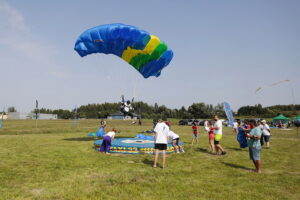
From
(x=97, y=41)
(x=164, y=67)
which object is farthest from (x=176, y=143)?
(x=97, y=41)

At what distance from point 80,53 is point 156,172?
8458 mm

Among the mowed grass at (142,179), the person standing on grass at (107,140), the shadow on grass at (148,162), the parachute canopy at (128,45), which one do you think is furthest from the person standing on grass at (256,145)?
the parachute canopy at (128,45)

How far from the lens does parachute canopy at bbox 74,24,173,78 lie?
11.6 metres

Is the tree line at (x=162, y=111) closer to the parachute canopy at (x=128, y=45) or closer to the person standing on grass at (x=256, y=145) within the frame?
the parachute canopy at (x=128, y=45)

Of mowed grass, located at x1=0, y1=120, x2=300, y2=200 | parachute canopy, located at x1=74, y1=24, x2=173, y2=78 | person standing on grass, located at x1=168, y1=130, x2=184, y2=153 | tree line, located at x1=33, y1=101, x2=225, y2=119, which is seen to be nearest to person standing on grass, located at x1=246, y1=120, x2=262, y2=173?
mowed grass, located at x1=0, y1=120, x2=300, y2=200

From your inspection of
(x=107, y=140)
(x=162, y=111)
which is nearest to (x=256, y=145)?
(x=107, y=140)

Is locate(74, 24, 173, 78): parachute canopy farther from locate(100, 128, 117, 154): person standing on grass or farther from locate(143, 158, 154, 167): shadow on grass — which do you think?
locate(143, 158, 154, 167): shadow on grass

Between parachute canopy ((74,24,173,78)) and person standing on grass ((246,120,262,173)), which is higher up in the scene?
parachute canopy ((74,24,173,78))

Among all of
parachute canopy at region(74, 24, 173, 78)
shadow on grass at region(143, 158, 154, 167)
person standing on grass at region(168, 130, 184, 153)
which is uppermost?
parachute canopy at region(74, 24, 173, 78)

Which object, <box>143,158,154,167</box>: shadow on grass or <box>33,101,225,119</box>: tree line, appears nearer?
<box>143,158,154,167</box>: shadow on grass

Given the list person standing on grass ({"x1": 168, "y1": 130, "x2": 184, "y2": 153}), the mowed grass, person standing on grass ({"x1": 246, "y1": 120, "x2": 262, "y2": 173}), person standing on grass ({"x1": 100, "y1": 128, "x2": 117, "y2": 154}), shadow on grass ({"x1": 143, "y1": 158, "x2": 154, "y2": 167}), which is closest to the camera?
the mowed grass

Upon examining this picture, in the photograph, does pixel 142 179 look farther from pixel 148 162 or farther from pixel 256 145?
pixel 256 145

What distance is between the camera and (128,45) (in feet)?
40.0

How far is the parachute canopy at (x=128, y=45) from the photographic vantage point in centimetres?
1160
